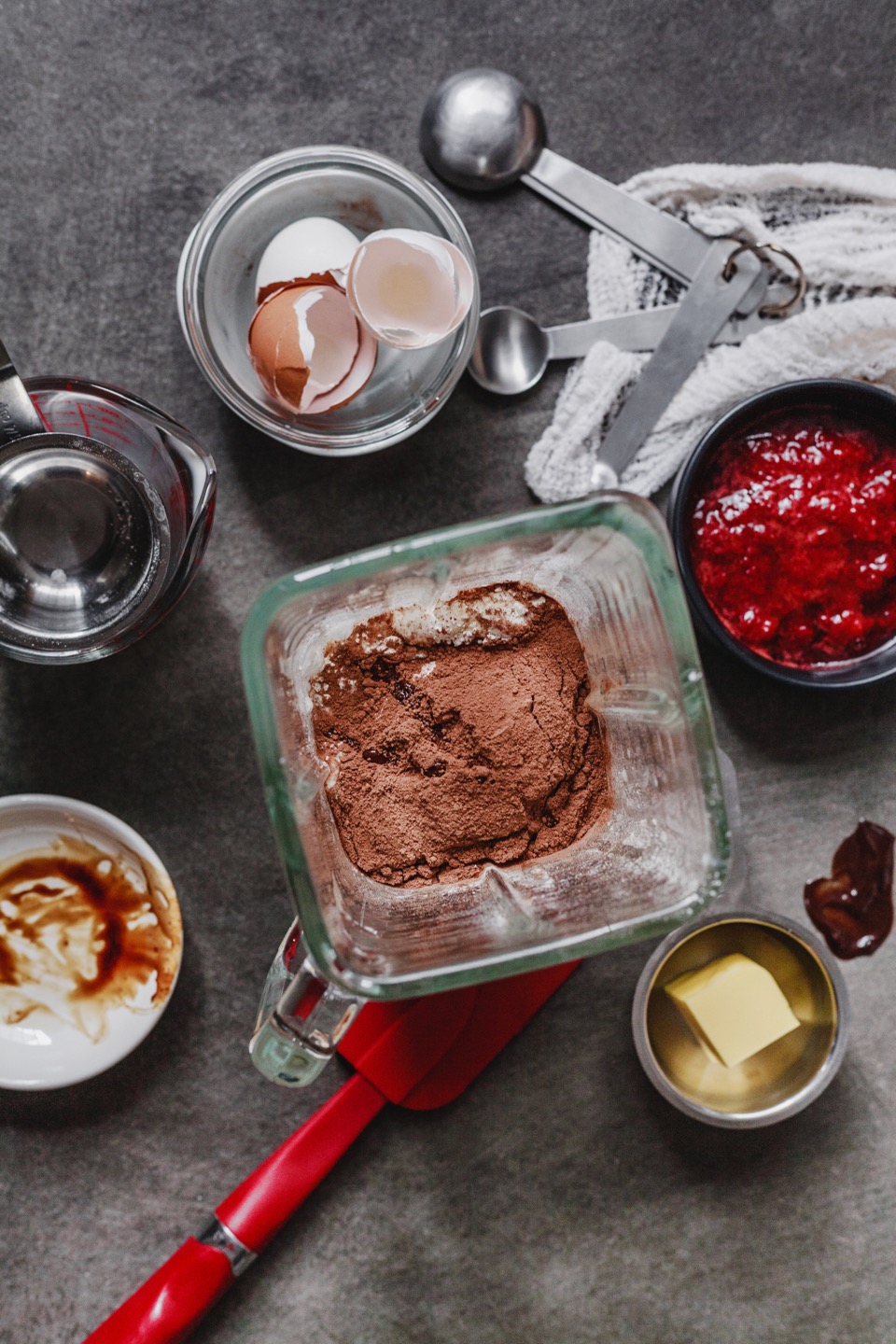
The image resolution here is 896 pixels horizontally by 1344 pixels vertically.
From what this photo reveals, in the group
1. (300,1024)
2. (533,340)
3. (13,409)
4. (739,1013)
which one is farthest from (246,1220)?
(533,340)

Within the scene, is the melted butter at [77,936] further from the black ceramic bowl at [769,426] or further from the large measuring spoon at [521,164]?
the large measuring spoon at [521,164]

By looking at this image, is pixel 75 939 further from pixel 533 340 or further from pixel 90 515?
pixel 533 340

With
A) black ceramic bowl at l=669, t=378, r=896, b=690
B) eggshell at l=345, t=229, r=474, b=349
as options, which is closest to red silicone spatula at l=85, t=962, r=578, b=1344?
black ceramic bowl at l=669, t=378, r=896, b=690

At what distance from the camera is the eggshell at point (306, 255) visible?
0.90m

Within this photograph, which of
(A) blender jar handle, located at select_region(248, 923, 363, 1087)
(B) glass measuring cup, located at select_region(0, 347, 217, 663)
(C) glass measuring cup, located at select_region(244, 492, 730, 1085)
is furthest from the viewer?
(B) glass measuring cup, located at select_region(0, 347, 217, 663)

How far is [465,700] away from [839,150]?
719mm

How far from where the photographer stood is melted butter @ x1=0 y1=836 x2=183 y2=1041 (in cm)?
96

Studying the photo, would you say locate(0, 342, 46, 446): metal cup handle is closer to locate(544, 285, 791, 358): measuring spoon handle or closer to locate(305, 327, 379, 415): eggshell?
locate(305, 327, 379, 415): eggshell

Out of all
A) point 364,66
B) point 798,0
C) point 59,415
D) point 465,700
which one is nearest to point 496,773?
point 465,700

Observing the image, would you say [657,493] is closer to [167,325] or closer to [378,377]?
[378,377]

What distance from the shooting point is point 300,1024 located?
2.55 feet

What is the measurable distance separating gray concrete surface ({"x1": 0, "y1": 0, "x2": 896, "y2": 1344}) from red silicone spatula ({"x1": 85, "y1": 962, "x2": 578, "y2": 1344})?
4 centimetres

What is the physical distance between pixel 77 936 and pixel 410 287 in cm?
68

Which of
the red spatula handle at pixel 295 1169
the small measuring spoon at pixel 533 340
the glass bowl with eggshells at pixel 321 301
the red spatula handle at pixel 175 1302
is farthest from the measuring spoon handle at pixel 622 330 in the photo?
the red spatula handle at pixel 175 1302
